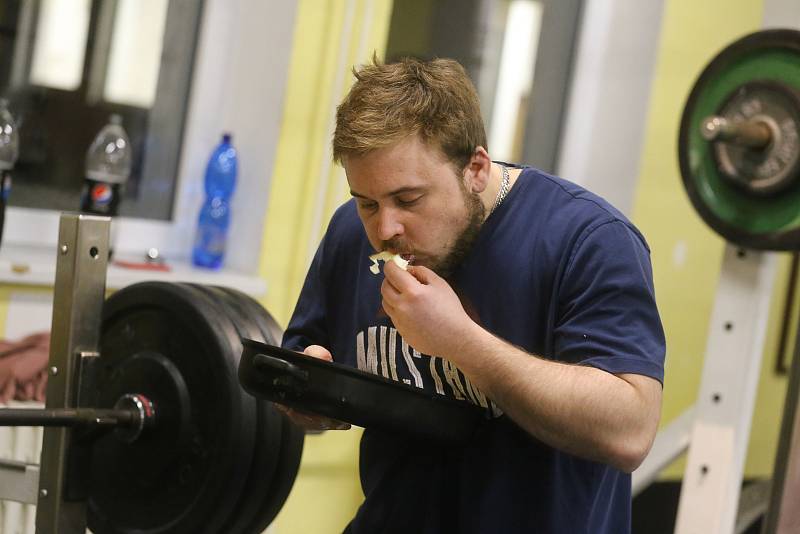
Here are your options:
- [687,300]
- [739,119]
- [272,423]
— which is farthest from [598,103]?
[272,423]

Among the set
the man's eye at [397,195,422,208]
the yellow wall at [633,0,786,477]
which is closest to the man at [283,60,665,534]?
the man's eye at [397,195,422,208]

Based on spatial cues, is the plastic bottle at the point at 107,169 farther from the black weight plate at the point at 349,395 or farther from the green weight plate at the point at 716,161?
the green weight plate at the point at 716,161

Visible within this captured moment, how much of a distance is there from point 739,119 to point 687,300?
173 centimetres

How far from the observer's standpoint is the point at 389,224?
1.49 m

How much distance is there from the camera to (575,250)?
57.4 inches

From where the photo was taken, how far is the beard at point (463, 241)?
154 cm

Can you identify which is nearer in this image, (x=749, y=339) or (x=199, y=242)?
(x=749, y=339)

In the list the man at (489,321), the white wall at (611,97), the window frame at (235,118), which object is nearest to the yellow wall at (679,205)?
the white wall at (611,97)

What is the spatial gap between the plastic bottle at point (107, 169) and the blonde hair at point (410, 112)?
47.5 inches

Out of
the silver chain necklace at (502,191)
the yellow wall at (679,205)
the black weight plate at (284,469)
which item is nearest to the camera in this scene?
the silver chain necklace at (502,191)

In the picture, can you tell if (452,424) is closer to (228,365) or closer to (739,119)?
(228,365)

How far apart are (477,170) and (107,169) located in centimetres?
144

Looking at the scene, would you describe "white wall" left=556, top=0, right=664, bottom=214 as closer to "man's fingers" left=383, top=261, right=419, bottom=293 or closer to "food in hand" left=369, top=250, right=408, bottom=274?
"food in hand" left=369, top=250, right=408, bottom=274

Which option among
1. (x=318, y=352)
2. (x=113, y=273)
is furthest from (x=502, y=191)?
(x=113, y=273)
